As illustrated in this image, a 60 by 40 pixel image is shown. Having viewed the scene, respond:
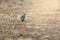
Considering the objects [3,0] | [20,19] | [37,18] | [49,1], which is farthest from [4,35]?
[49,1]

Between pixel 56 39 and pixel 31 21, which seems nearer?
pixel 56 39

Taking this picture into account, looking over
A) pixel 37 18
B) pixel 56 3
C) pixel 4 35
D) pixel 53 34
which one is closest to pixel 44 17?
pixel 37 18

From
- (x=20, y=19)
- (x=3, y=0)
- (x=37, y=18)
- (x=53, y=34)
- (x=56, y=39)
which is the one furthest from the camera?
(x=3, y=0)

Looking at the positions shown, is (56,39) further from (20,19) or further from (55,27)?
(20,19)

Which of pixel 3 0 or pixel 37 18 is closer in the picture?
pixel 37 18

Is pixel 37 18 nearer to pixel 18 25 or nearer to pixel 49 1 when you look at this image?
pixel 18 25

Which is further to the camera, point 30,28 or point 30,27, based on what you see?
point 30,27

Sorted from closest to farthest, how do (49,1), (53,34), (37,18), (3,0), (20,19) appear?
(53,34) → (20,19) → (37,18) → (3,0) → (49,1)

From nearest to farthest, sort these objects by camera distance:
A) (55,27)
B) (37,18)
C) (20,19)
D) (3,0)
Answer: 1. (55,27)
2. (20,19)
3. (37,18)
4. (3,0)

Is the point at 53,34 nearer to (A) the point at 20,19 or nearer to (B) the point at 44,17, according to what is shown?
(A) the point at 20,19
